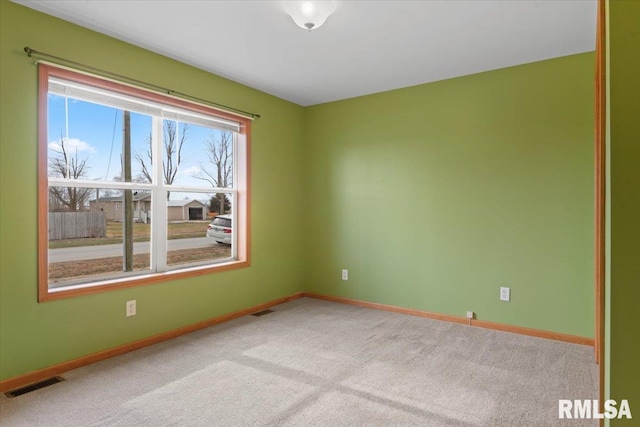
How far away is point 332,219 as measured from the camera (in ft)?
15.5

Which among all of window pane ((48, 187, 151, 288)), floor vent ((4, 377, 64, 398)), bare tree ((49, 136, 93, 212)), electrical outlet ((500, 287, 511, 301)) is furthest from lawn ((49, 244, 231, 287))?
electrical outlet ((500, 287, 511, 301))

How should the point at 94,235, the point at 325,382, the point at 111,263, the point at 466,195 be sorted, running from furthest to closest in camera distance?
1. the point at 466,195
2. the point at 111,263
3. the point at 94,235
4. the point at 325,382

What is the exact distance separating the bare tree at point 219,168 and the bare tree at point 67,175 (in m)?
1.13

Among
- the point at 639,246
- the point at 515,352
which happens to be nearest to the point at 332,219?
the point at 515,352

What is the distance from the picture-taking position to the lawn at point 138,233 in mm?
2826

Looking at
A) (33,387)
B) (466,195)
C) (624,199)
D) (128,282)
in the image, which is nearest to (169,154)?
(128,282)

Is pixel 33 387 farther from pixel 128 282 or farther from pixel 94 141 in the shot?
pixel 94 141

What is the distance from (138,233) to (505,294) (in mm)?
3435

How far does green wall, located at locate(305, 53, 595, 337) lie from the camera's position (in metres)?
3.22

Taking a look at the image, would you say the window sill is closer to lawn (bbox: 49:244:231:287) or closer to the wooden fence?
lawn (bbox: 49:244:231:287)

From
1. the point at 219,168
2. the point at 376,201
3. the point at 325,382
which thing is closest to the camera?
the point at 325,382

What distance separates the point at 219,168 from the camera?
13.2 feet

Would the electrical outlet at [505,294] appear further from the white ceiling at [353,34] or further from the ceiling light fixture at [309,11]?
the ceiling light fixture at [309,11]

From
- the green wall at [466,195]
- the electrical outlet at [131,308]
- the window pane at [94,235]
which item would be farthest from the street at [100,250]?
the green wall at [466,195]
